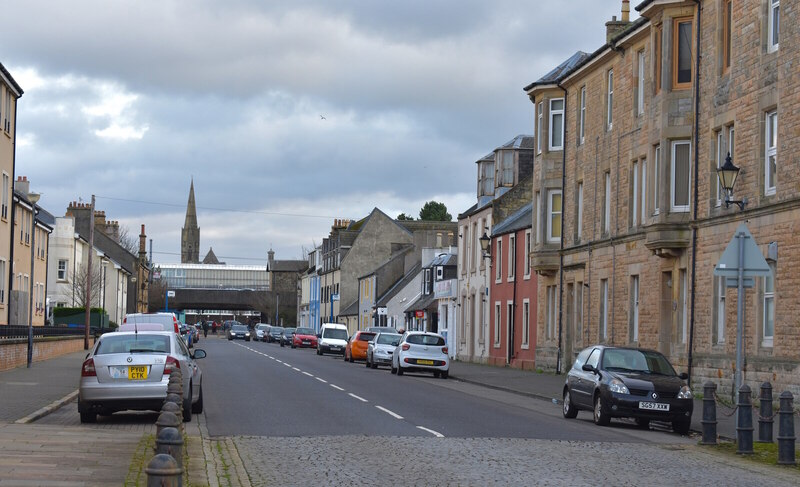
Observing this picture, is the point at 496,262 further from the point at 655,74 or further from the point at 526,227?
the point at 655,74

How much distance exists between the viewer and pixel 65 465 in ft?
39.9

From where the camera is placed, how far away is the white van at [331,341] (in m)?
63.4

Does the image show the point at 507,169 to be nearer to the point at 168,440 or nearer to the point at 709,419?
the point at 709,419

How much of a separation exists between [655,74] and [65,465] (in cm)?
2282

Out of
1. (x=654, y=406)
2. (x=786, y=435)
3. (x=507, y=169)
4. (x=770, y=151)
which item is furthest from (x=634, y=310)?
(x=507, y=169)

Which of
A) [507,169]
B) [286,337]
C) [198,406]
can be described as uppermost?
[507,169]

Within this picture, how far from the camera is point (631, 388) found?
19.9 m

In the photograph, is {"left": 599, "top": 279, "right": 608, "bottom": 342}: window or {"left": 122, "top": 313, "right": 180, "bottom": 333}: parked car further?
{"left": 599, "top": 279, "right": 608, "bottom": 342}: window

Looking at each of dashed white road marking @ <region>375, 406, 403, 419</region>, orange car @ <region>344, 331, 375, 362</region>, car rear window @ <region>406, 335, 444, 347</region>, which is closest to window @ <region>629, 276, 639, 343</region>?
car rear window @ <region>406, 335, 444, 347</region>

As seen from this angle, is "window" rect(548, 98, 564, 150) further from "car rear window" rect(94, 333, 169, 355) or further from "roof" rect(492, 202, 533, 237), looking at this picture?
"car rear window" rect(94, 333, 169, 355)

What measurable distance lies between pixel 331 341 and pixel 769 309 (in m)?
40.3

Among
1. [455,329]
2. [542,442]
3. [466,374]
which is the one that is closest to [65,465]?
[542,442]

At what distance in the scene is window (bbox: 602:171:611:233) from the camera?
36750 mm

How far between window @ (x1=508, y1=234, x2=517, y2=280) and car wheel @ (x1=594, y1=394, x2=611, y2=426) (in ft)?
92.3
